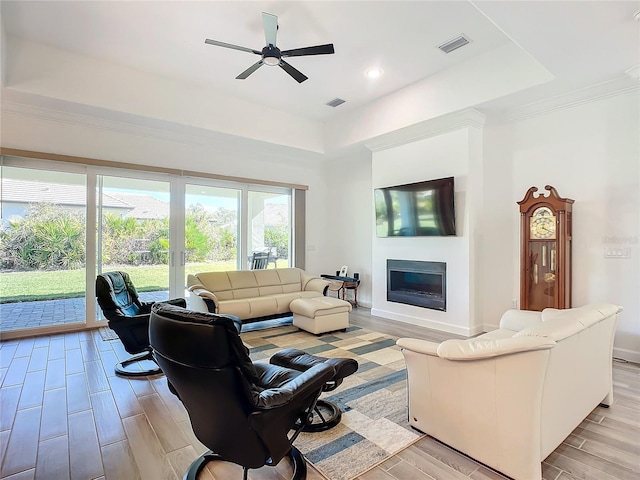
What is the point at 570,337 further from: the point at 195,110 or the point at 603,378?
the point at 195,110

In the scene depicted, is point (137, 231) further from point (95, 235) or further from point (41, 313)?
point (41, 313)

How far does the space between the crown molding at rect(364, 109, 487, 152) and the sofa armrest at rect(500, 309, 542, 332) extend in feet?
8.97

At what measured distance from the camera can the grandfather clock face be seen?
398 cm

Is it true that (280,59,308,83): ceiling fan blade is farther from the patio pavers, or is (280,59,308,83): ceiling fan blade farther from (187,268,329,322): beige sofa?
the patio pavers

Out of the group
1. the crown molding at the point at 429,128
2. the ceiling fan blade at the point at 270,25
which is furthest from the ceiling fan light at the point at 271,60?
the crown molding at the point at 429,128

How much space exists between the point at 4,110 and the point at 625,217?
25.2 feet

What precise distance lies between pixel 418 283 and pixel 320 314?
176 cm

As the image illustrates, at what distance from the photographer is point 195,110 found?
5.19m

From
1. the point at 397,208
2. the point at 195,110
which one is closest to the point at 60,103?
the point at 195,110

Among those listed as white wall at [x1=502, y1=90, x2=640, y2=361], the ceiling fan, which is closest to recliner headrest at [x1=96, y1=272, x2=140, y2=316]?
the ceiling fan

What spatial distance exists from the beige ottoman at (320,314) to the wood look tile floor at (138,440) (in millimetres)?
2029

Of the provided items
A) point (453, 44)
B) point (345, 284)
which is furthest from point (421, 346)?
point (345, 284)

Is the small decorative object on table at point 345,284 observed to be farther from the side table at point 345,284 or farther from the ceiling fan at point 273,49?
the ceiling fan at point 273,49

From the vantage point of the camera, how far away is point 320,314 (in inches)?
182
